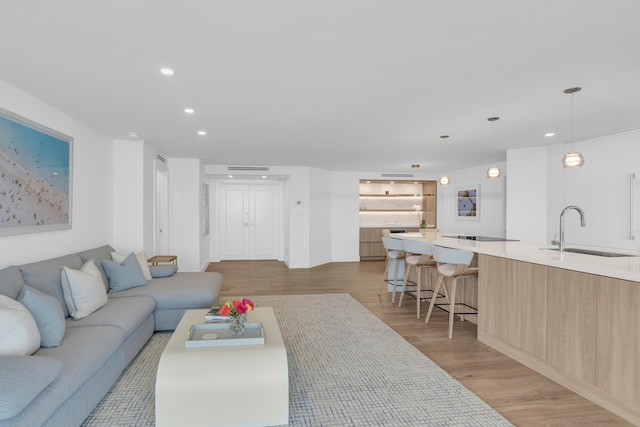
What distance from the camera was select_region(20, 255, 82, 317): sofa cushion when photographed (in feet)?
9.31

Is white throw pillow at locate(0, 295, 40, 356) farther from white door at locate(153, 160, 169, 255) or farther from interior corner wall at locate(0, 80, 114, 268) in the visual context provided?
white door at locate(153, 160, 169, 255)

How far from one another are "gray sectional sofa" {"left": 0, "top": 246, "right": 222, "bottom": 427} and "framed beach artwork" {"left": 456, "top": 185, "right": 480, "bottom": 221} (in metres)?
6.85

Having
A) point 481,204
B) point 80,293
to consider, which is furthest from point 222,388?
point 481,204

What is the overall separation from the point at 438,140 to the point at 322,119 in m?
2.22

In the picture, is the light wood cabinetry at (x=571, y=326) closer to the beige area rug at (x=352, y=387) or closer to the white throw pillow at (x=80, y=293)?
the beige area rug at (x=352, y=387)

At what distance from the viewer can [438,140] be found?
5652mm

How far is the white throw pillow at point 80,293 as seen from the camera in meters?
2.99

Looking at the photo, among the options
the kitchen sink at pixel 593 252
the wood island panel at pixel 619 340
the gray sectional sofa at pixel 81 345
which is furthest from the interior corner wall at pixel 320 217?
the wood island panel at pixel 619 340

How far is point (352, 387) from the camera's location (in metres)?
2.75

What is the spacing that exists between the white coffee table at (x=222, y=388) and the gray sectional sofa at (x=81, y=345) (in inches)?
19.7

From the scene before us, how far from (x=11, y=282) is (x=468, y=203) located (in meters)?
8.90

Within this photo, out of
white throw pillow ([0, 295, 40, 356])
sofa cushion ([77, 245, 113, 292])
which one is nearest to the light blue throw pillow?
sofa cushion ([77, 245, 113, 292])

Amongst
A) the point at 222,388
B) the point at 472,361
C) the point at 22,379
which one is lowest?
the point at 472,361

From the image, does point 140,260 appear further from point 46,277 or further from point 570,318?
point 570,318
